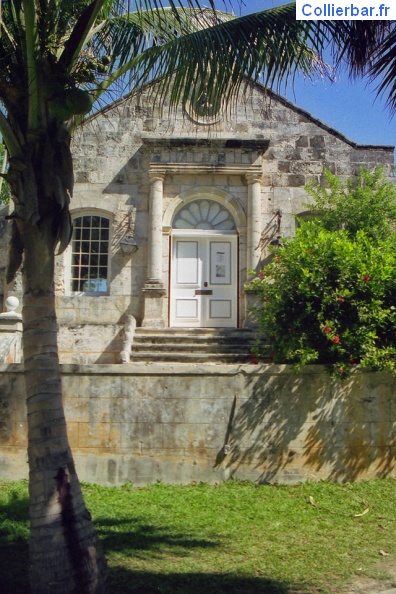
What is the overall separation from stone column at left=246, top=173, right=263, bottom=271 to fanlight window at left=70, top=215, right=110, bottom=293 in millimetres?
3025

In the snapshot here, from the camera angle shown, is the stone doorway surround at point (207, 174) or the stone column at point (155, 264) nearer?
the stone column at point (155, 264)

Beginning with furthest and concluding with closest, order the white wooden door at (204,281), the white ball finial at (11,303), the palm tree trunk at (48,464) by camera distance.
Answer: the white wooden door at (204,281), the white ball finial at (11,303), the palm tree trunk at (48,464)

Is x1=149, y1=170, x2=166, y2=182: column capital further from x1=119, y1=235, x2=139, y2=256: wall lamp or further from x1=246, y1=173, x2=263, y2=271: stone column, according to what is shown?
x1=246, y1=173, x2=263, y2=271: stone column

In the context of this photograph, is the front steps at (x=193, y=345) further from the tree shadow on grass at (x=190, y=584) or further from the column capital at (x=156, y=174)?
the tree shadow on grass at (x=190, y=584)

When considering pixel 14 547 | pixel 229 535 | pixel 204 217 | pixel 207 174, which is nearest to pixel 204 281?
pixel 204 217

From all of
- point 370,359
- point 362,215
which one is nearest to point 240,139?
point 362,215

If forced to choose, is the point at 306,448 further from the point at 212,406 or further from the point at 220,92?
the point at 220,92

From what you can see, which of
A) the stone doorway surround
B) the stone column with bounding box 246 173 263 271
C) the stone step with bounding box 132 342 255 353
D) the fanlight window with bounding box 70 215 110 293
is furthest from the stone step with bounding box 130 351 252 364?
the fanlight window with bounding box 70 215 110 293

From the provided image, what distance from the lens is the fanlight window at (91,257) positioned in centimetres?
1341

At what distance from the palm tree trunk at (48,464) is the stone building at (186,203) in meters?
7.95

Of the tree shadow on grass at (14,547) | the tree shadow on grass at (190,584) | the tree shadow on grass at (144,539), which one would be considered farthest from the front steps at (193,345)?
the tree shadow on grass at (190,584)

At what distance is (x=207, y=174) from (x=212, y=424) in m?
6.63

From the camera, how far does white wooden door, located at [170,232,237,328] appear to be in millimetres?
13227

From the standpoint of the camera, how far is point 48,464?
15.2 feet
